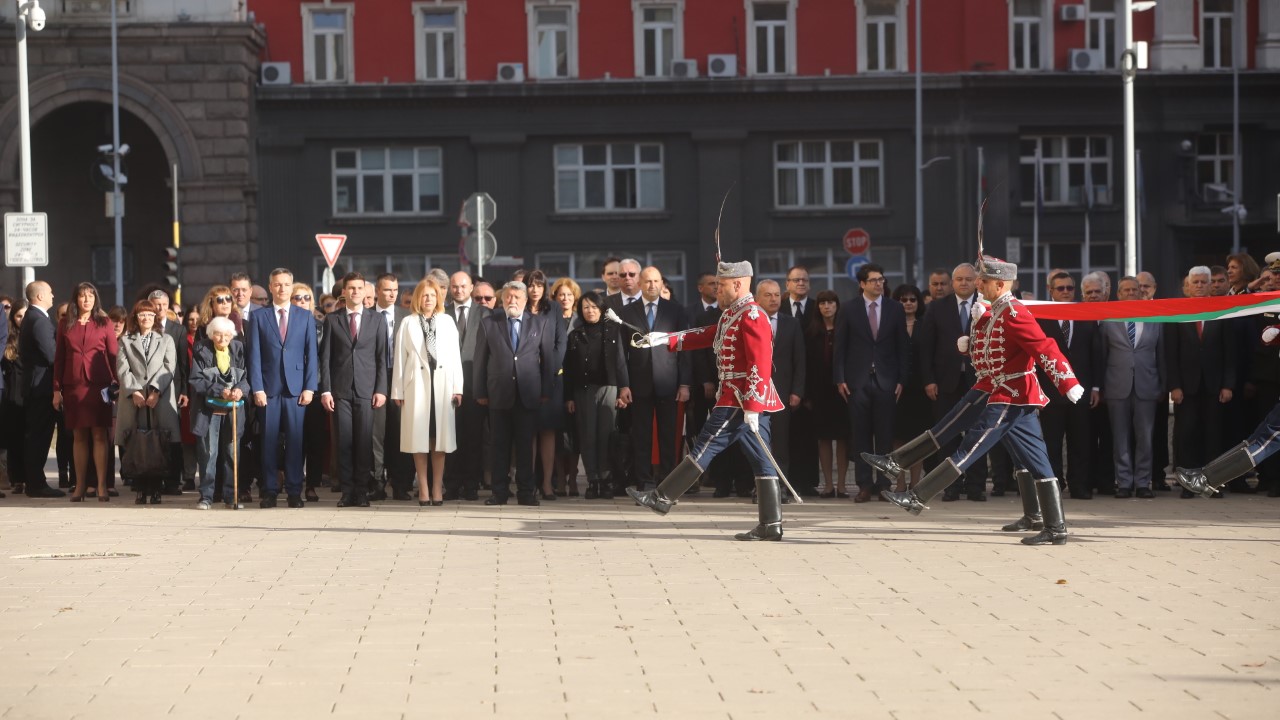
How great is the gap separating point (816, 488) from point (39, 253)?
12.1 m

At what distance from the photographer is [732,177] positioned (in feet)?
139

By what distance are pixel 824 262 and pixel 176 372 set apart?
28.2 m

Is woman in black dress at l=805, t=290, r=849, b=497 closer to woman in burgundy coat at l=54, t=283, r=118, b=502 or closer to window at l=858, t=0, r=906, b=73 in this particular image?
woman in burgundy coat at l=54, t=283, r=118, b=502

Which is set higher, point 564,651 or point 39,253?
point 39,253

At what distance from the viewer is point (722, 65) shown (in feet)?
139

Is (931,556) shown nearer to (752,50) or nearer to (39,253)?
(39,253)

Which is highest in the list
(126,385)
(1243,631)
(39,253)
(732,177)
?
(732,177)

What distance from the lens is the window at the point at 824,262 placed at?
42.8m

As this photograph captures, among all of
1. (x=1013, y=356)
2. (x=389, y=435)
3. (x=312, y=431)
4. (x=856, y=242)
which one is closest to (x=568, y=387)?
(x=389, y=435)

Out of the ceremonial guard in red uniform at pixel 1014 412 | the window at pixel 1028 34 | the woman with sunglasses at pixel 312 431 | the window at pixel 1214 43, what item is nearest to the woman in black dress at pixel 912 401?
the ceremonial guard in red uniform at pixel 1014 412

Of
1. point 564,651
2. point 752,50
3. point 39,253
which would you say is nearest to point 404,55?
point 752,50

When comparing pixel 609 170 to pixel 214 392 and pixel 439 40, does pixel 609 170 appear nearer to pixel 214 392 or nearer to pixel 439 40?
pixel 439 40

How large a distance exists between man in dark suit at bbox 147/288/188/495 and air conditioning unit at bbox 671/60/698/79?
25.8 metres

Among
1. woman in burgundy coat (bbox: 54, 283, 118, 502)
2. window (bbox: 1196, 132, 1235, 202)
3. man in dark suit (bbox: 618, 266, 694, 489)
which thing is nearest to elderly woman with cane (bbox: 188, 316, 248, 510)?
Answer: woman in burgundy coat (bbox: 54, 283, 118, 502)
